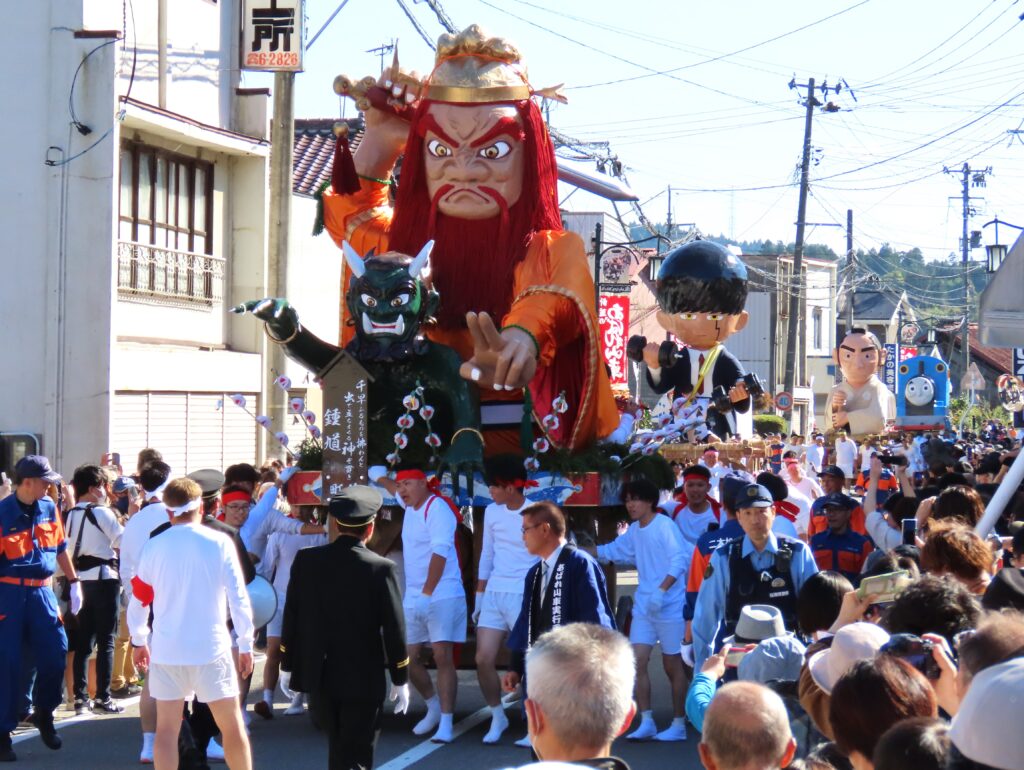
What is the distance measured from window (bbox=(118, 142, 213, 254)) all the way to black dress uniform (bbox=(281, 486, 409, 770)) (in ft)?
43.7

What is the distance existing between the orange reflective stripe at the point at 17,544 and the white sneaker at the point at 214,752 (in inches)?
62.0

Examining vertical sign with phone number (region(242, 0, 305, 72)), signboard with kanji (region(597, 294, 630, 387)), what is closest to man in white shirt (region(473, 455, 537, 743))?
vertical sign with phone number (region(242, 0, 305, 72))

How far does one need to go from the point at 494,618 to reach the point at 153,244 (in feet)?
41.3

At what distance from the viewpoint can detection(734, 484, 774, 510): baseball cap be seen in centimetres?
691

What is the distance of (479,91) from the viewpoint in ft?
37.4

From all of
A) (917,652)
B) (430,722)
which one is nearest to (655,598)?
(430,722)

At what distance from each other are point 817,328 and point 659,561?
2101 inches

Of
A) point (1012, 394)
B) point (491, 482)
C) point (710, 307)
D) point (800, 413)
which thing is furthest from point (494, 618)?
point (800, 413)

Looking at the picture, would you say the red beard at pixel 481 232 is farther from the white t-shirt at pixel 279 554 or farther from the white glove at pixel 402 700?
the white glove at pixel 402 700

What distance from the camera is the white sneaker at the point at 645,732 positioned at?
923 centimetres

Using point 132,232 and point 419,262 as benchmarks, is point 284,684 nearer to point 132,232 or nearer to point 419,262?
point 419,262

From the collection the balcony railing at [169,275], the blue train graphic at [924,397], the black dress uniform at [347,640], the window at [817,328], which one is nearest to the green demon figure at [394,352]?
→ the black dress uniform at [347,640]

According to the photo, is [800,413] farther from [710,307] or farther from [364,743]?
[364,743]

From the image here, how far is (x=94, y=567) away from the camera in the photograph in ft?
32.8
